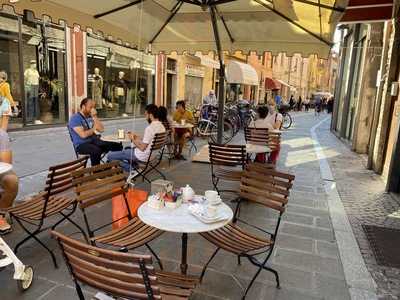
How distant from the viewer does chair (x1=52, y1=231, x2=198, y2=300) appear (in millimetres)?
1451

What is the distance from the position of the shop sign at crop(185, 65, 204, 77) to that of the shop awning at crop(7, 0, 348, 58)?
12395 millimetres

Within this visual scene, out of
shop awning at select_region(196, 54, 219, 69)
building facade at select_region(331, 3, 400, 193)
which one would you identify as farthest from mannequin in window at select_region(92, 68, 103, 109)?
building facade at select_region(331, 3, 400, 193)

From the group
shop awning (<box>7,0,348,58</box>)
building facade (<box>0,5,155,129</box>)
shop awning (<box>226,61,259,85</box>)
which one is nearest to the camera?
shop awning (<box>7,0,348,58</box>)

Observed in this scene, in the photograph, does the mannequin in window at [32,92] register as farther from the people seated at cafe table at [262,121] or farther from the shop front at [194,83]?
the shop front at [194,83]

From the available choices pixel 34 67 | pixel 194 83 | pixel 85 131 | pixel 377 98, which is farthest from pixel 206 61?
pixel 85 131

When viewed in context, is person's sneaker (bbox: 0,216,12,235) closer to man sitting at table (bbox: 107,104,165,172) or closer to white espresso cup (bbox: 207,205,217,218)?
man sitting at table (bbox: 107,104,165,172)

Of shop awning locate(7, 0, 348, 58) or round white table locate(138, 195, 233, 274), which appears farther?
shop awning locate(7, 0, 348, 58)

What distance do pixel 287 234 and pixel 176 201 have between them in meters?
1.80

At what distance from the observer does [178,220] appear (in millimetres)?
2205

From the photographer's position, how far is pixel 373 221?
13.9 feet

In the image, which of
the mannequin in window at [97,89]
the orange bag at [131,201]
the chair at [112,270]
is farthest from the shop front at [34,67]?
the chair at [112,270]

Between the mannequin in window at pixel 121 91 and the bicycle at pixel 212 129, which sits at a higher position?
the mannequin in window at pixel 121 91

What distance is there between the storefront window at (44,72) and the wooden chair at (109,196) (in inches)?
293

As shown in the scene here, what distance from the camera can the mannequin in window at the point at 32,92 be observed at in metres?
9.19
